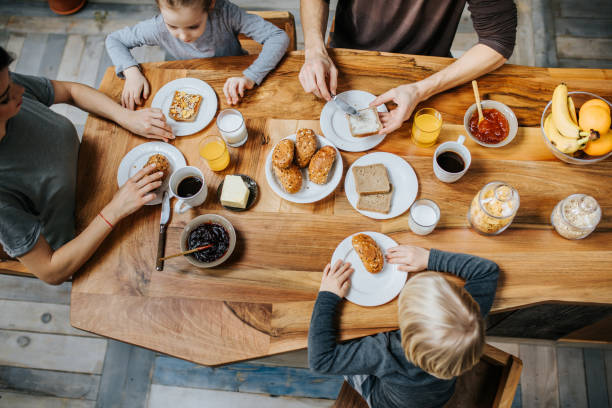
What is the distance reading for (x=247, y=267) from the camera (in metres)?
1.33

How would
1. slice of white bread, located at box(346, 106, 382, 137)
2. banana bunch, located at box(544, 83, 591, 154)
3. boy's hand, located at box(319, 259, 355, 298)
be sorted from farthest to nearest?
slice of white bread, located at box(346, 106, 382, 137), banana bunch, located at box(544, 83, 591, 154), boy's hand, located at box(319, 259, 355, 298)

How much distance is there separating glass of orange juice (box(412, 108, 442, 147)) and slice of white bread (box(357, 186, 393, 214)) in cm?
25

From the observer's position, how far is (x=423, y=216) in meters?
1.35

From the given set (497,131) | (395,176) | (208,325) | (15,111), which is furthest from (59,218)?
(497,131)

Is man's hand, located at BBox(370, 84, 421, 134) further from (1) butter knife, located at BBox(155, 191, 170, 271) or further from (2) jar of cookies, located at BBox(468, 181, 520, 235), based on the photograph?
(1) butter knife, located at BBox(155, 191, 170, 271)

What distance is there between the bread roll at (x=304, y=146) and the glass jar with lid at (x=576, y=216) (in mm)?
900

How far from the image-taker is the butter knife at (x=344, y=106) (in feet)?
4.83

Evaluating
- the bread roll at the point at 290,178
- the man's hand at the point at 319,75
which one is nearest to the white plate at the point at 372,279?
the bread roll at the point at 290,178

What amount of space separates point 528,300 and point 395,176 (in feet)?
2.02

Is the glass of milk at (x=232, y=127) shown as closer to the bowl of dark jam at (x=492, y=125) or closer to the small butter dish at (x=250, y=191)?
the small butter dish at (x=250, y=191)

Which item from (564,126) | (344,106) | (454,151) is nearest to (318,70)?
(344,106)

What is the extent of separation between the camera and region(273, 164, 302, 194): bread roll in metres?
1.38

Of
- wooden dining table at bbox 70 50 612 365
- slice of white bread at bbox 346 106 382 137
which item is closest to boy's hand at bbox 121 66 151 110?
wooden dining table at bbox 70 50 612 365

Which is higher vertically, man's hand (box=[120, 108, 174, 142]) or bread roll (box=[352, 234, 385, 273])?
man's hand (box=[120, 108, 174, 142])
